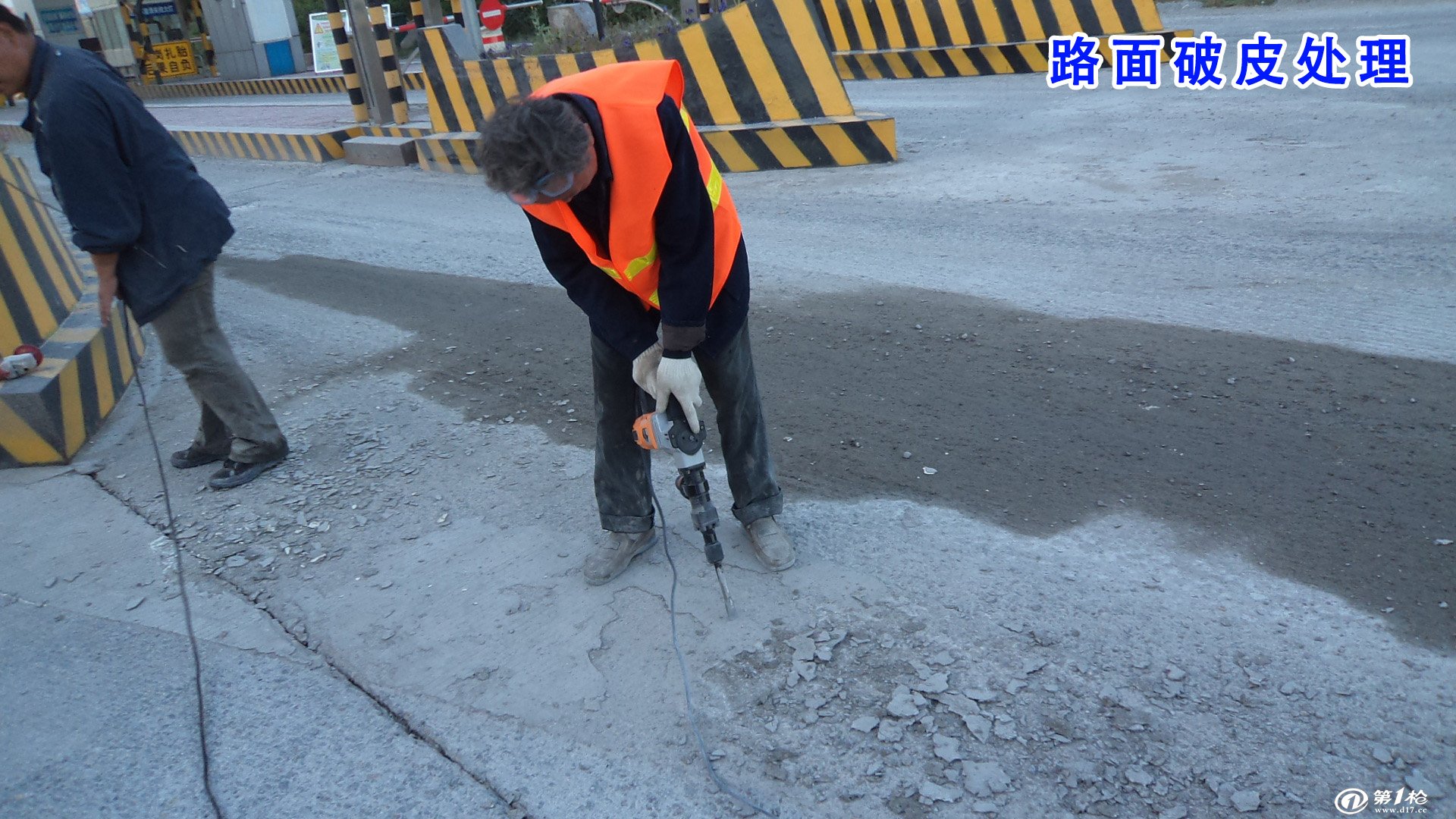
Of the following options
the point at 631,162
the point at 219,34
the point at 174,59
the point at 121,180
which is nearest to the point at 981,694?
the point at 631,162

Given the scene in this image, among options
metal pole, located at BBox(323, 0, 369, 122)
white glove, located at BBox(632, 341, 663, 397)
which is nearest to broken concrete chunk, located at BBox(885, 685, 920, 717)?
white glove, located at BBox(632, 341, 663, 397)

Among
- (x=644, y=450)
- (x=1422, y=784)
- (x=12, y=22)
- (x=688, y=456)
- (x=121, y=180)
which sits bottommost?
(x=1422, y=784)

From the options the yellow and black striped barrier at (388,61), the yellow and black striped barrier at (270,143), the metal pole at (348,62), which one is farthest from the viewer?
the yellow and black striped barrier at (270,143)

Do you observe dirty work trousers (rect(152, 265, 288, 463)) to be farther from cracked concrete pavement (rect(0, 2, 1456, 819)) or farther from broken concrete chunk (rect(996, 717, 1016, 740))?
broken concrete chunk (rect(996, 717, 1016, 740))

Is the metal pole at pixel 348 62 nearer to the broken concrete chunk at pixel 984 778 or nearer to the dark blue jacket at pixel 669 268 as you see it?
the dark blue jacket at pixel 669 268

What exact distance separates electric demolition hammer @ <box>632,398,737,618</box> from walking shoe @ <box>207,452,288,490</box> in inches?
74.0

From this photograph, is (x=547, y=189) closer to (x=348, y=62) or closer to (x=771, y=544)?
(x=771, y=544)

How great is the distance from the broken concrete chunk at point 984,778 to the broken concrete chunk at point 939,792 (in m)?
0.03

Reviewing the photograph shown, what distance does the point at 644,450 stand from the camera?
3.25 meters

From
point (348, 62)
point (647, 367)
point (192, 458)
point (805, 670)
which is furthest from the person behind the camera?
point (348, 62)

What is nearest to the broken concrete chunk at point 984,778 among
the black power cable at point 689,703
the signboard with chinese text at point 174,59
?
the black power cable at point 689,703

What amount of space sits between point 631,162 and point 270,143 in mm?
11493

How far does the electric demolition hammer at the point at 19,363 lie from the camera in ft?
14.1

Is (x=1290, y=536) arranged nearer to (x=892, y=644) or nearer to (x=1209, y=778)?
(x=1209, y=778)
